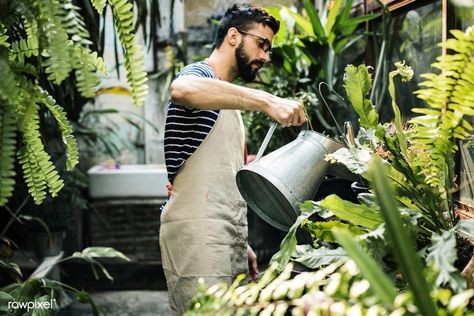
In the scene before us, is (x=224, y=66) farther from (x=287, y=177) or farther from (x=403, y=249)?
(x=403, y=249)

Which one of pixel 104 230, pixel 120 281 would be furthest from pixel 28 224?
pixel 120 281

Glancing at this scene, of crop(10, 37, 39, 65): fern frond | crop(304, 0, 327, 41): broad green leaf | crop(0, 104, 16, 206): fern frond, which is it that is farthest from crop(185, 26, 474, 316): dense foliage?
crop(304, 0, 327, 41): broad green leaf

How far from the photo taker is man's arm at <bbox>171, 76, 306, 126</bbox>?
1496 millimetres

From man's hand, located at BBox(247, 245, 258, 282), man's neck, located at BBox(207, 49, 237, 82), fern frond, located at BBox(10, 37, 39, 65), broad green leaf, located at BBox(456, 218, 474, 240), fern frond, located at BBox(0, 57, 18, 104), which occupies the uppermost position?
fern frond, located at BBox(10, 37, 39, 65)

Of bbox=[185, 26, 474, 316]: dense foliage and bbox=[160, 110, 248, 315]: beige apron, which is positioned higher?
bbox=[185, 26, 474, 316]: dense foliage

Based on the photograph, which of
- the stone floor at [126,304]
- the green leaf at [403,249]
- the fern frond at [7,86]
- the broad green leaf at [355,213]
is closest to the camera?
the green leaf at [403,249]

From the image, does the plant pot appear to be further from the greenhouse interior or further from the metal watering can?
the metal watering can

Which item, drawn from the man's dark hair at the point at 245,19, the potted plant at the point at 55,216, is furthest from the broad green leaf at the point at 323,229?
the potted plant at the point at 55,216

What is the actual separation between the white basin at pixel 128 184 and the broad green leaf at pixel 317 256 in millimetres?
2819

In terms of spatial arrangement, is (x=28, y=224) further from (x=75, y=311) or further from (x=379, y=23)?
(x=379, y=23)

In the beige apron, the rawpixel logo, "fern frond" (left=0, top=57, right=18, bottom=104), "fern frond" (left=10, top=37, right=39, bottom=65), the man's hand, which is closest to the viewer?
"fern frond" (left=0, top=57, right=18, bottom=104)

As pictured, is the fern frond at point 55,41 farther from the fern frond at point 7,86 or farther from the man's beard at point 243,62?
the man's beard at point 243,62

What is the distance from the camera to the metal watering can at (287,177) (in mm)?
1330

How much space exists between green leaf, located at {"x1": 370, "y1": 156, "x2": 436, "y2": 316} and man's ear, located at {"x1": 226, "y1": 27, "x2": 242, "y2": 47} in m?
1.34
